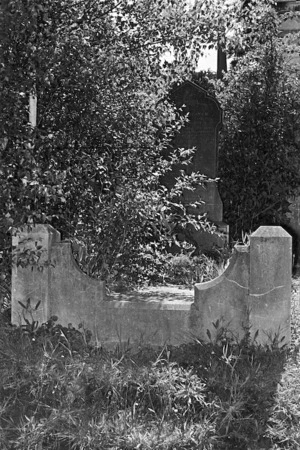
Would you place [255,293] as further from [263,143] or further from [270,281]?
[263,143]

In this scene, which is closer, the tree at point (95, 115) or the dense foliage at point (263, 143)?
the tree at point (95, 115)

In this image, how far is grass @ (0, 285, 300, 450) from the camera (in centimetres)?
348

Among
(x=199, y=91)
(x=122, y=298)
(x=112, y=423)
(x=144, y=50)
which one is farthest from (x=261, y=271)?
(x=199, y=91)

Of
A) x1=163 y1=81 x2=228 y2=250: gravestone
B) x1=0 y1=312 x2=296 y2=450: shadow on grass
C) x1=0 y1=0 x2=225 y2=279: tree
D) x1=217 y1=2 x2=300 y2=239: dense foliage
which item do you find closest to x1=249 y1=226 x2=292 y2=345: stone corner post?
x1=0 y1=312 x2=296 y2=450: shadow on grass

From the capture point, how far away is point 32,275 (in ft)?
14.7

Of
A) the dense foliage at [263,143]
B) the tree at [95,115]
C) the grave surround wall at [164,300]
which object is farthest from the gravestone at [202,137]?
the grave surround wall at [164,300]

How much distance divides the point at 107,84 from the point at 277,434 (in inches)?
122

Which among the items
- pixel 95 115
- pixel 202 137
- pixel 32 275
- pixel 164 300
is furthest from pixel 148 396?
pixel 202 137

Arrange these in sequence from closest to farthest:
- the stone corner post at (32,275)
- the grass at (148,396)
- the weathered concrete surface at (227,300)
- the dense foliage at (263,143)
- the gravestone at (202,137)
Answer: the grass at (148,396)
the weathered concrete surface at (227,300)
the stone corner post at (32,275)
the gravestone at (202,137)
the dense foliage at (263,143)

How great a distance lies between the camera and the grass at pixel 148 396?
3479 millimetres

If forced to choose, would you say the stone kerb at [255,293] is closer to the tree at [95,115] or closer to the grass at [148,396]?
the grass at [148,396]

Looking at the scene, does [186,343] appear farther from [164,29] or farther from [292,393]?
[164,29]

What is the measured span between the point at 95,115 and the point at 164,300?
5.45ft

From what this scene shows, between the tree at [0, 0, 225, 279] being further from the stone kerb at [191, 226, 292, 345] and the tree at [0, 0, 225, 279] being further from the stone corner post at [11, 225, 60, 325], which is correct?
the stone kerb at [191, 226, 292, 345]
